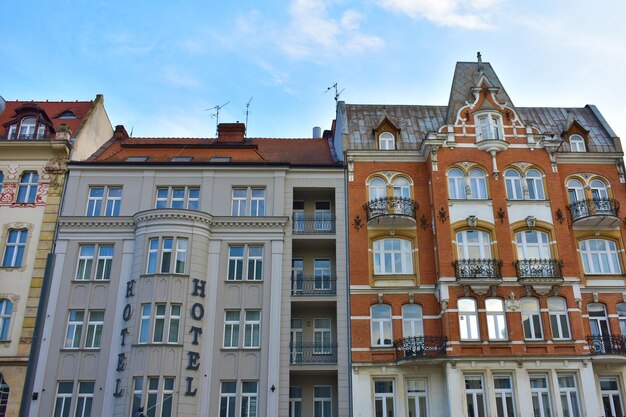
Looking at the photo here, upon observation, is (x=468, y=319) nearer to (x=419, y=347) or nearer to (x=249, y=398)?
(x=419, y=347)

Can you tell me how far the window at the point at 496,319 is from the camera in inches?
977

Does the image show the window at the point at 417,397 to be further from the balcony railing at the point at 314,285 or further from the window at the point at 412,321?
the balcony railing at the point at 314,285

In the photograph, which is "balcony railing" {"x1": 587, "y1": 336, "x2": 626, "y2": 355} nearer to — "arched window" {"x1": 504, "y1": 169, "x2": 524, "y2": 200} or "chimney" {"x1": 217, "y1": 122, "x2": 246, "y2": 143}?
"arched window" {"x1": 504, "y1": 169, "x2": 524, "y2": 200}

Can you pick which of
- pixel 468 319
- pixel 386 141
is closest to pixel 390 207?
pixel 386 141

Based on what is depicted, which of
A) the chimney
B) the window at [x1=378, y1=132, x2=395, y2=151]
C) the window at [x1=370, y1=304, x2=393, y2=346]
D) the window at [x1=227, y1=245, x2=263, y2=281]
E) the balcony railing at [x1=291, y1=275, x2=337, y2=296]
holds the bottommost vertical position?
the window at [x1=370, y1=304, x2=393, y2=346]

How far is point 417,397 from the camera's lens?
24.7 meters

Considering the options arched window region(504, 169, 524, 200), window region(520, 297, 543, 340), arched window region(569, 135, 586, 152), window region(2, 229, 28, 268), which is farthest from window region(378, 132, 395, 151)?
window region(2, 229, 28, 268)

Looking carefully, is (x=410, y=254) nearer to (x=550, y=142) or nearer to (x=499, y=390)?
A: (x=499, y=390)

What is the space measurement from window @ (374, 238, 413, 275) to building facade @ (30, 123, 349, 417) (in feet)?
5.44

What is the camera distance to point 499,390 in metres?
24.1

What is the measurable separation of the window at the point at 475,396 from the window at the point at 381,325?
369 cm

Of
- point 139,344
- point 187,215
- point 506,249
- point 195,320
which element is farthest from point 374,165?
point 139,344

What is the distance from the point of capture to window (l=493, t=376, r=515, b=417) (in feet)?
77.9

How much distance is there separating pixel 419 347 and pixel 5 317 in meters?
18.1
